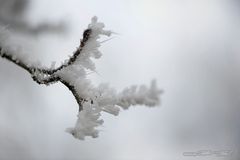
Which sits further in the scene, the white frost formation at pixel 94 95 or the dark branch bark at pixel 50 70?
the dark branch bark at pixel 50 70

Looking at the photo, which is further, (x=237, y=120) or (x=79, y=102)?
(x=237, y=120)

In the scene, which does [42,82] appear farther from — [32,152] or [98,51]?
[32,152]

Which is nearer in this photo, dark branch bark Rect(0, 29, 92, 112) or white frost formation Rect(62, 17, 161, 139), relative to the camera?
white frost formation Rect(62, 17, 161, 139)

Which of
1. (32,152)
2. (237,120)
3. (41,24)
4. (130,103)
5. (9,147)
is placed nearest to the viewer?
(130,103)

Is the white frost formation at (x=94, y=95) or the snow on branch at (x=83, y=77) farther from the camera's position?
the snow on branch at (x=83, y=77)

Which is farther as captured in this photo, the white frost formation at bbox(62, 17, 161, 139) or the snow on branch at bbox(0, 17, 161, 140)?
the snow on branch at bbox(0, 17, 161, 140)

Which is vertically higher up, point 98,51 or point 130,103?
point 98,51

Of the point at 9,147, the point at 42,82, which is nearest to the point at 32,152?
the point at 9,147

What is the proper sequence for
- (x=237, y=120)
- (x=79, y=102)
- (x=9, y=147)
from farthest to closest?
(x=237, y=120)
(x=9, y=147)
(x=79, y=102)
